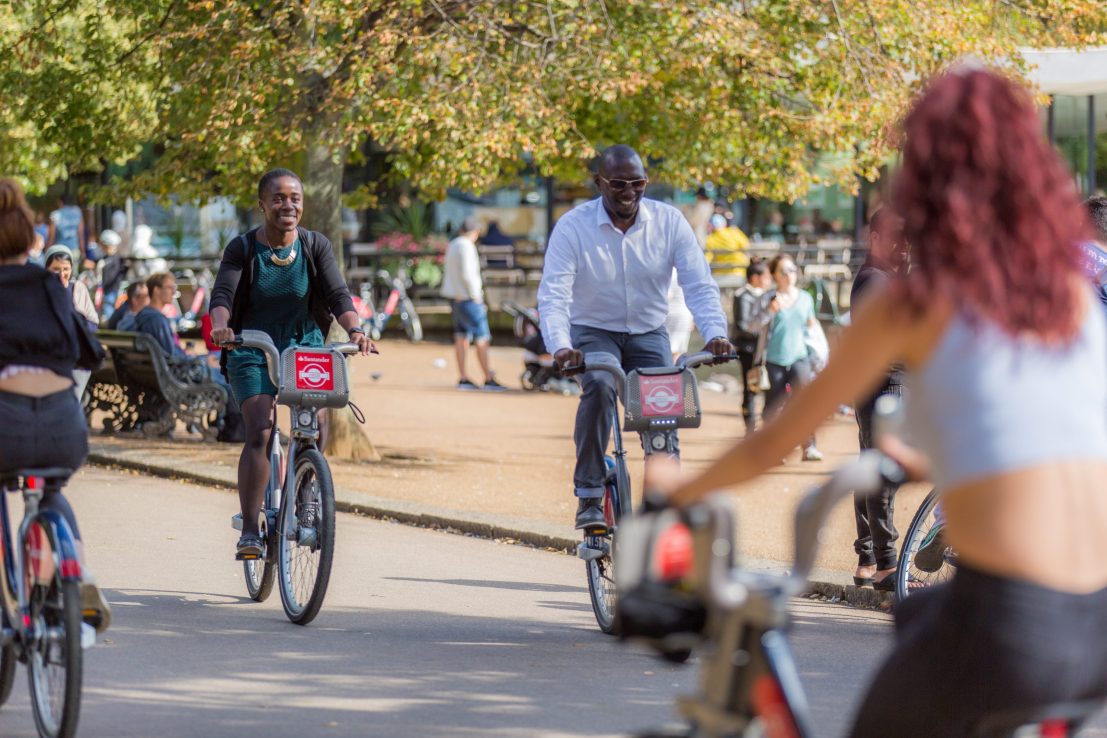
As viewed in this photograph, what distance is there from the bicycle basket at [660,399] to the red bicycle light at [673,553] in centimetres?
387

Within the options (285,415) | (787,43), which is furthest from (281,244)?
(285,415)

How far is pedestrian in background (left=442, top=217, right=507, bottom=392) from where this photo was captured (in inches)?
782

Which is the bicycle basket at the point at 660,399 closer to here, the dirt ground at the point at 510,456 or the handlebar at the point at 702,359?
the handlebar at the point at 702,359

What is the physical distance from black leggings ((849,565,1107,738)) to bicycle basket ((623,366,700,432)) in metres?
3.86

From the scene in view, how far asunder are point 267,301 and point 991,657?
5.36m

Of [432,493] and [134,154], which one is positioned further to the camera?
[134,154]

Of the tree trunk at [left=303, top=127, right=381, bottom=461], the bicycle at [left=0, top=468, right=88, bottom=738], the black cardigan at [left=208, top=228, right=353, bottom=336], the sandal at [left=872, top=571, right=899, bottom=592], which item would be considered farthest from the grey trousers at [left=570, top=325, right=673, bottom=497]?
the tree trunk at [left=303, top=127, right=381, bottom=461]

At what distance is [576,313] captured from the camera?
23.6ft

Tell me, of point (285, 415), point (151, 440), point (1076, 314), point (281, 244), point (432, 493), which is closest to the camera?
point (1076, 314)

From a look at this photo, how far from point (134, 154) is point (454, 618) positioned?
27.6ft

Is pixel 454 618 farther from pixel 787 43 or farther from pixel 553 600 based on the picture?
pixel 787 43

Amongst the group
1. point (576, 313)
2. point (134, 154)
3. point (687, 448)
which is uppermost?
point (134, 154)

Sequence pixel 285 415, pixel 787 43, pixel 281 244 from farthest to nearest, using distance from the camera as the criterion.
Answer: pixel 285 415 < pixel 787 43 < pixel 281 244

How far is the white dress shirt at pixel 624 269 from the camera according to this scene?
7121 millimetres
